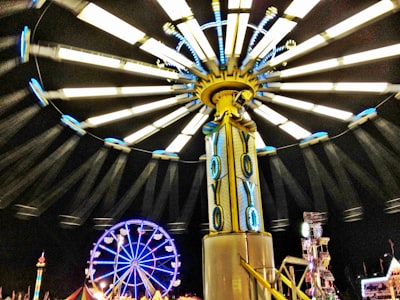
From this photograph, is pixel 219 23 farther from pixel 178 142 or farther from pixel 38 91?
pixel 38 91

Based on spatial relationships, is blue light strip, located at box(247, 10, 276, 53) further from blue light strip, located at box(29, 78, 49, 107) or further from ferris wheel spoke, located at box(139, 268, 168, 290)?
ferris wheel spoke, located at box(139, 268, 168, 290)

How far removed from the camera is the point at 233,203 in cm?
619

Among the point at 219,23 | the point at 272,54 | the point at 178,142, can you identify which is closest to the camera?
the point at 219,23

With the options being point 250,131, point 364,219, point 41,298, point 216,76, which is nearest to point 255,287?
point 250,131

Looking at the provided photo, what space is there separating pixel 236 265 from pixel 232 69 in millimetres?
3551

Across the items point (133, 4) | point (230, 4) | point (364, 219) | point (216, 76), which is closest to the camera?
point (230, 4)

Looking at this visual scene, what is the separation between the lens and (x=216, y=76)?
6.82m

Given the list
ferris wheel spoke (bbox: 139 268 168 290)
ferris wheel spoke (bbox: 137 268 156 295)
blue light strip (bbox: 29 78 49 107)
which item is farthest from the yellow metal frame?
ferris wheel spoke (bbox: 139 268 168 290)

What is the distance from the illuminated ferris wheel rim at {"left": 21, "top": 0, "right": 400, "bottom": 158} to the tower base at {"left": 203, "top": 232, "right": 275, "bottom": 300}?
9.58ft

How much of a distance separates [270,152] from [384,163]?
2.95m

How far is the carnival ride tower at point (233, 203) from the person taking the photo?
18.6 feet

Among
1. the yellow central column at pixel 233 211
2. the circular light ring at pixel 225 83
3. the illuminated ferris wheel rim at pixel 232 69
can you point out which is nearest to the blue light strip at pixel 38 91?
the illuminated ferris wheel rim at pixel 232 69

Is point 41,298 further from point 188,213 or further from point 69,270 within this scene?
point 188,213

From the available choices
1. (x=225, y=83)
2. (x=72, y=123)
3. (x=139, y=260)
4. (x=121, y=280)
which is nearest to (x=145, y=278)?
(x=139, y=260)
